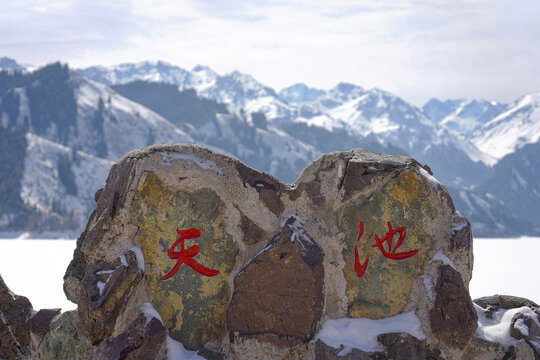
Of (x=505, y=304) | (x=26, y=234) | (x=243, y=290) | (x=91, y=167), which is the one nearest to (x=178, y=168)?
(x=243, y=290)

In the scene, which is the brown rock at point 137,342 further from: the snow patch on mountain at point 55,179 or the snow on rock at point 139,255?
the snow patch on mountain at point 55,179

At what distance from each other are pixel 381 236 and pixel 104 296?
483 centimetres

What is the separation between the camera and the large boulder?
9109 millimetres

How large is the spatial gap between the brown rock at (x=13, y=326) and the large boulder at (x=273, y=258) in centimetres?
158

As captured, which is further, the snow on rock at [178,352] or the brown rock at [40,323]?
the brown rock at [40,323]

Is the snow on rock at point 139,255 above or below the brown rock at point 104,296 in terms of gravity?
above

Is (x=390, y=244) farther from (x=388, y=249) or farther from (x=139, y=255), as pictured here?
(x=139, y=255)

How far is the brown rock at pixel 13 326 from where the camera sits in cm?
1048

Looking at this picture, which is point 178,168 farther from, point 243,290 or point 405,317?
point 405,317

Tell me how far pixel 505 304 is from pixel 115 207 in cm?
762

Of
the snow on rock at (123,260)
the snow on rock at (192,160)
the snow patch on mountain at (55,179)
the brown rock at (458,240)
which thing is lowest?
the snow patch on mountain at (55,179)

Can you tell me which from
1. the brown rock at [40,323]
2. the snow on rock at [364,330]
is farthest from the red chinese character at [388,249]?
the brown rock at [40,323]

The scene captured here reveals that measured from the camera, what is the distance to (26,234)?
131 m

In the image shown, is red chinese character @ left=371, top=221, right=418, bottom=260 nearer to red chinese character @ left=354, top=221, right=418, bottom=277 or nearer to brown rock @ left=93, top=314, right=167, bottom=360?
red chinese character @ left=354, top=221, right=418, bottom=277
